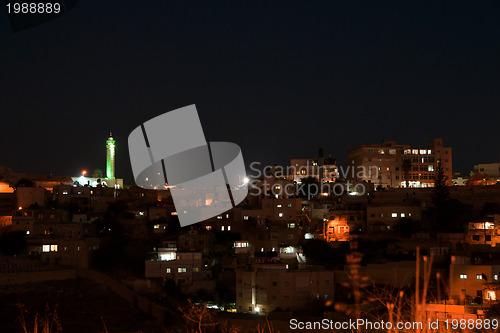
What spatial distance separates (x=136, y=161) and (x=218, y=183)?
6511 mm

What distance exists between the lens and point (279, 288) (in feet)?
49.7

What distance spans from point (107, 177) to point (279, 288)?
80.0 ft

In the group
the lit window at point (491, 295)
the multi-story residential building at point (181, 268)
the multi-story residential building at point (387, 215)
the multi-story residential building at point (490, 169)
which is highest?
the multi-story residential building at point (490, 169)

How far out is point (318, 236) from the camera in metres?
21.8

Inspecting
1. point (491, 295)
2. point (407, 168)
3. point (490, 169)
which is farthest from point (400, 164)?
point (491, 295)

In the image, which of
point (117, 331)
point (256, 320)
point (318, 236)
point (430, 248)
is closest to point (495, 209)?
point (430, 248)

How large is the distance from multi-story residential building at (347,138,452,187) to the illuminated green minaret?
17607mm

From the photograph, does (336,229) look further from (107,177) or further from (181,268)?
(107,177)

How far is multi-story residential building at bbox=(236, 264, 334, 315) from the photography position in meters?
15.1

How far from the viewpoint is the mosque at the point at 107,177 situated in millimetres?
32875

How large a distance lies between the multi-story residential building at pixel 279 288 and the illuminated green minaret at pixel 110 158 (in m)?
23.5

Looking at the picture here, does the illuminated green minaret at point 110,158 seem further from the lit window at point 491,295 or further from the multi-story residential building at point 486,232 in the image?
the lit window at point 491,295

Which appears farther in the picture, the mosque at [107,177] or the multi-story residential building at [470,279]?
the mosque at [107,177]

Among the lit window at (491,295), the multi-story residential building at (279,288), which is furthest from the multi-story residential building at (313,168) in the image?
the lit window at (491,295)
